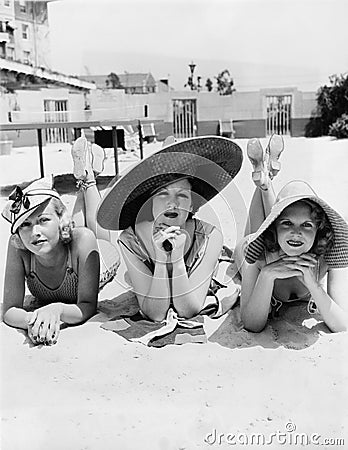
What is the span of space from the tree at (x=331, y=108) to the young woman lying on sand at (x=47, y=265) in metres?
6.53

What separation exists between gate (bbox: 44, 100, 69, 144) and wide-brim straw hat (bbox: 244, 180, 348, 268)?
382 centimetres

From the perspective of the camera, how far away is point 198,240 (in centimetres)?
144

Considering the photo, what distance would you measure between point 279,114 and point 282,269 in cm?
586

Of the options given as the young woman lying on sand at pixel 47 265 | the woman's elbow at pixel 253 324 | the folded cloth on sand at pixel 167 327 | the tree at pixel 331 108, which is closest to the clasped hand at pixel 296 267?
the woman's elbow at pixel 253 324

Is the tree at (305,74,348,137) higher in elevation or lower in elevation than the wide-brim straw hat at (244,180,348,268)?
higher

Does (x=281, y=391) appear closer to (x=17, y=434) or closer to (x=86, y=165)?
(x=17, y=434)

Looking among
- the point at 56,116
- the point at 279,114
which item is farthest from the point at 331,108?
the point at 56,116

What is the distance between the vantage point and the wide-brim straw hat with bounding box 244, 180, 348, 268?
125 centimetres

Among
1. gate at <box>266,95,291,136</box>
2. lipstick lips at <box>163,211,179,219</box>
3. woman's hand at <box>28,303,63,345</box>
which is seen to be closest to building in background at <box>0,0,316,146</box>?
gate at <box>266,95,291,136</box>

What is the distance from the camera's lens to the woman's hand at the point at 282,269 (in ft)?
4.13

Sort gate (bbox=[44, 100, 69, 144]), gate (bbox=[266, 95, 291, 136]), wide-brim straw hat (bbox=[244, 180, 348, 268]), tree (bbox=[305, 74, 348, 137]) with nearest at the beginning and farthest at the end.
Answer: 1. wide-brim straw hat (bbox=[244, 180, 348, 268])
2. gate (bbox=[44, 100, 69, 144])
3. gate (bbox=[266, 95, 291, 136])
4. tree (bbox=[305, 74, 348, 137])

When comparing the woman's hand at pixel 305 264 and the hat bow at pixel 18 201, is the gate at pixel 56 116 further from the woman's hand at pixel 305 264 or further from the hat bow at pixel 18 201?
the woman's hand at pixel 305 264

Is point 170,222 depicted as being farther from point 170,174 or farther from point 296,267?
point 296,267

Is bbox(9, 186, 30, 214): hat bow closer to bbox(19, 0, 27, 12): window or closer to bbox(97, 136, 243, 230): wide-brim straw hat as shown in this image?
bbox(97, 136, 243, 230): wide-brim straw hat
